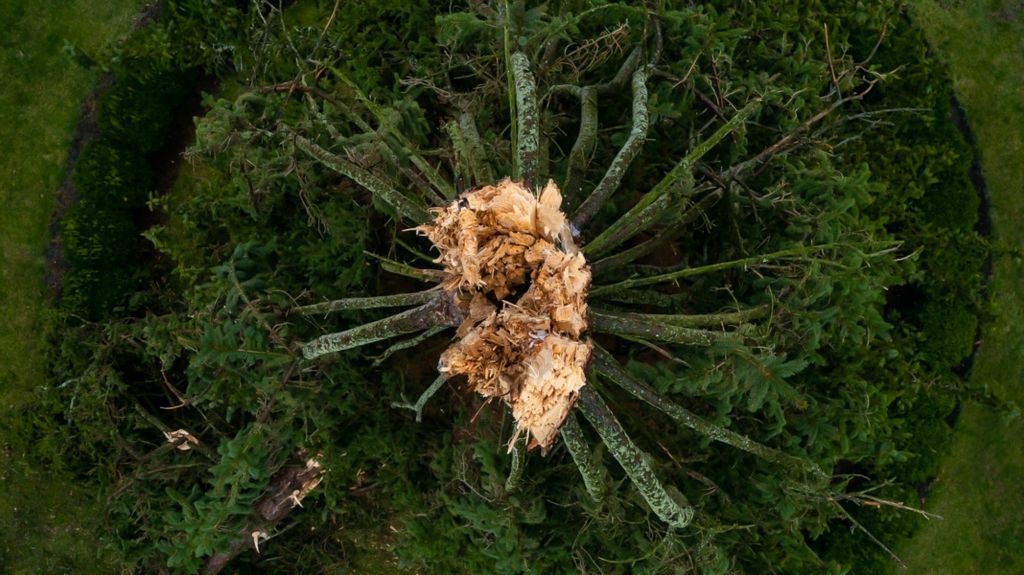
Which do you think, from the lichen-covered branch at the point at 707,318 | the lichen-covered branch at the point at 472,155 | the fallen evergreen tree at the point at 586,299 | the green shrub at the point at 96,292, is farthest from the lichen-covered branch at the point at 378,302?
the green shrub at the point at 96,292

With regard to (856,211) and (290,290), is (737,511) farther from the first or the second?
(290,290)

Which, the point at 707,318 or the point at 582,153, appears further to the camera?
the point at 582,153

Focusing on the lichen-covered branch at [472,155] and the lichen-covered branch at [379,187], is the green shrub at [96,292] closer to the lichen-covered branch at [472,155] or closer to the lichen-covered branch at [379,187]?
the lichen-covered branch at [379,187]

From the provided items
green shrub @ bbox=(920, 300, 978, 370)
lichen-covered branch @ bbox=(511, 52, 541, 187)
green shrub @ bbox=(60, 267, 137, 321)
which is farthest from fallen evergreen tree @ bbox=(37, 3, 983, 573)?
green shrub @ bbox=(60, 267, 137, 321)

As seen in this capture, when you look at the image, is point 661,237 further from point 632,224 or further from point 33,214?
point 33,214

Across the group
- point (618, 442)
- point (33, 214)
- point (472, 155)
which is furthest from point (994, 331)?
point (33, 214)
